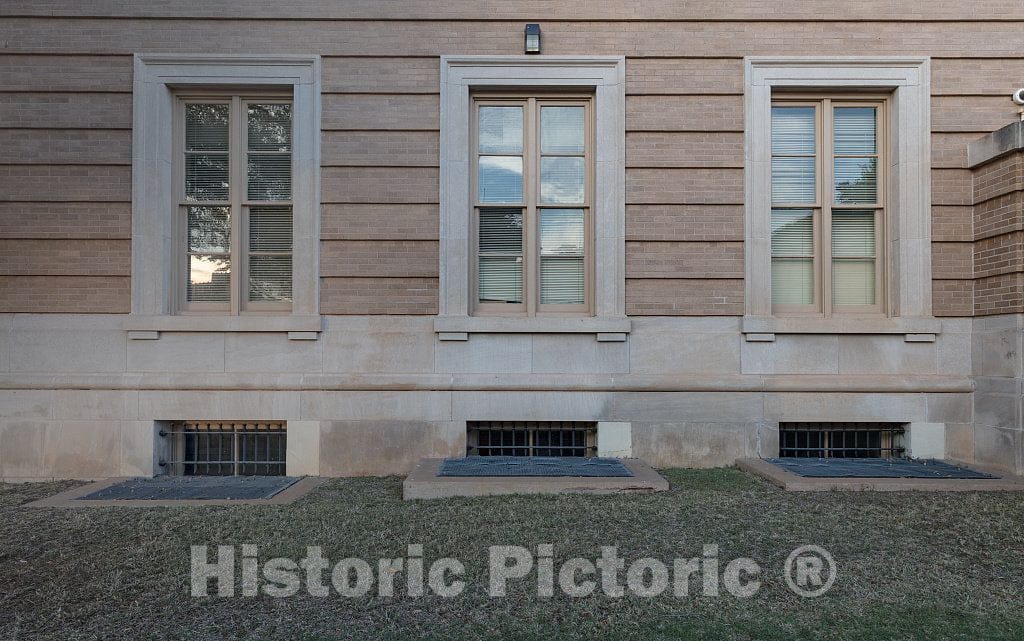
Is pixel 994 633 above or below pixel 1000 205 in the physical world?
below

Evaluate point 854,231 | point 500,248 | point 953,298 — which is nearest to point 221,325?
point 500,248

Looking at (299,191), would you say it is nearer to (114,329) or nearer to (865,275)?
(114,329)

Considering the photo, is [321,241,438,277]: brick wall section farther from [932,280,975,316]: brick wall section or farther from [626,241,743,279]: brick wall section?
[932,280,975,316]: brick wall section

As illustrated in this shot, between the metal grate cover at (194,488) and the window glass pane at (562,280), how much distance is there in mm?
3703

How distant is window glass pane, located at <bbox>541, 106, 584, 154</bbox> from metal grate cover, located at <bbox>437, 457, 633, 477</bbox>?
3836 mm

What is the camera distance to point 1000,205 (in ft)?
22.1

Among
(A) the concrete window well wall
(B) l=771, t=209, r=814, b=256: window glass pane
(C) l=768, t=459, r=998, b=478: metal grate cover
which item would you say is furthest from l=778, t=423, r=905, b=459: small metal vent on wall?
(B) l=771, t=209, r=814, b=256: window glass pane

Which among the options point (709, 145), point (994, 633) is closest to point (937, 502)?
point (994, 633)

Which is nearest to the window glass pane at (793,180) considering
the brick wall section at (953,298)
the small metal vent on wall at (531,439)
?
the brick wall section at (953,298)

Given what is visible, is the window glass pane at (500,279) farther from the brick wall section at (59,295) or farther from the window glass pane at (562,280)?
the brick wall section at (59,295)

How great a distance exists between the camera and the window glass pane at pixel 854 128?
24.7ft

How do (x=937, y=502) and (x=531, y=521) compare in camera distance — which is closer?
(x=531, y=521)

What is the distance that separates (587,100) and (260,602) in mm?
6431

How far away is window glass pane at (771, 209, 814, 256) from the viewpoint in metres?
7.50
